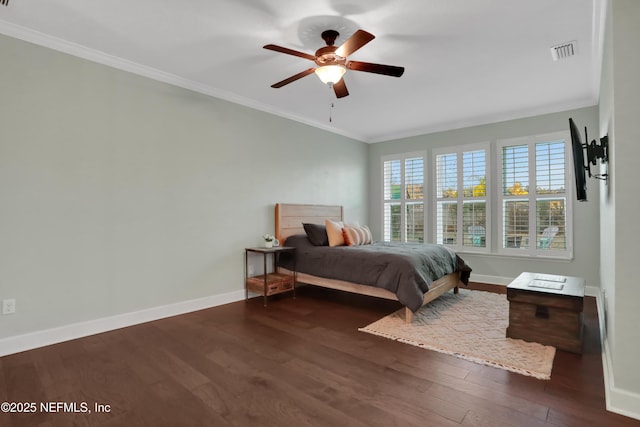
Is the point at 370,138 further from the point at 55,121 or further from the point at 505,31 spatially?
the point at 55,121

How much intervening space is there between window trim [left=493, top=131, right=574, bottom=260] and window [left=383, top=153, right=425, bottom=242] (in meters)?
1.25

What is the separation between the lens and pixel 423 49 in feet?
9.88

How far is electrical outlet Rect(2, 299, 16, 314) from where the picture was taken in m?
2.58

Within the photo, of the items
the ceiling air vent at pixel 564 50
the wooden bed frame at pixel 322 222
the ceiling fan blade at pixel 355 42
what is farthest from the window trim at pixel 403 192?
the ceiling fan blade at pixel 355 42

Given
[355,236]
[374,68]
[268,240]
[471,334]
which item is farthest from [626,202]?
[268,240]

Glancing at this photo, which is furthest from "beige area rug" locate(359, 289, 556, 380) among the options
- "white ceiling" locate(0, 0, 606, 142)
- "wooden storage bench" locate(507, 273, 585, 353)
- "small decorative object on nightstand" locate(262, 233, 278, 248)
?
"white ceiling" locate(0, 0, 606, 142)

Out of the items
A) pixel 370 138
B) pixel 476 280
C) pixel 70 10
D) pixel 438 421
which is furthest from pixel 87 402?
pixel 370 138

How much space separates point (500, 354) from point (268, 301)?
2.65m

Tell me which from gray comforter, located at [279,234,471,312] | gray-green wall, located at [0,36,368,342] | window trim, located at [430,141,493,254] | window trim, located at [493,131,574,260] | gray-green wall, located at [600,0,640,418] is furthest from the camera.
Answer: window trim, located at [430,141,493,254]

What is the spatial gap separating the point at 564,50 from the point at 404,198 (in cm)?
346

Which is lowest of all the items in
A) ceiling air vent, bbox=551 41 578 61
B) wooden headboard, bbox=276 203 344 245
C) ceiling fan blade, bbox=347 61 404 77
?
wooden headboard, bbox=276 203 344 245

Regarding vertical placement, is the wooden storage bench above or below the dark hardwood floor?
above

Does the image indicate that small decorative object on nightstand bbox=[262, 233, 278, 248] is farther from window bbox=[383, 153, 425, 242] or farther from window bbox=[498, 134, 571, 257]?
window bbox=[498, 134, 571, 257]

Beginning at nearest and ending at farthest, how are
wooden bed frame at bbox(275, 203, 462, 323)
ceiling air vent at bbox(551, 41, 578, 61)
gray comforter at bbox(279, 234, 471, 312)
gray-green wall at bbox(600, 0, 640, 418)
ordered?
gray-green wall at bbox(600, 0, 640, 418) → ceiling air vent at bbox(551, 41, 578, 61) → gray comforter at bbox(279, 234, 471, 312) → wooden bed frame at bbox(275, 203, 462, 323)
